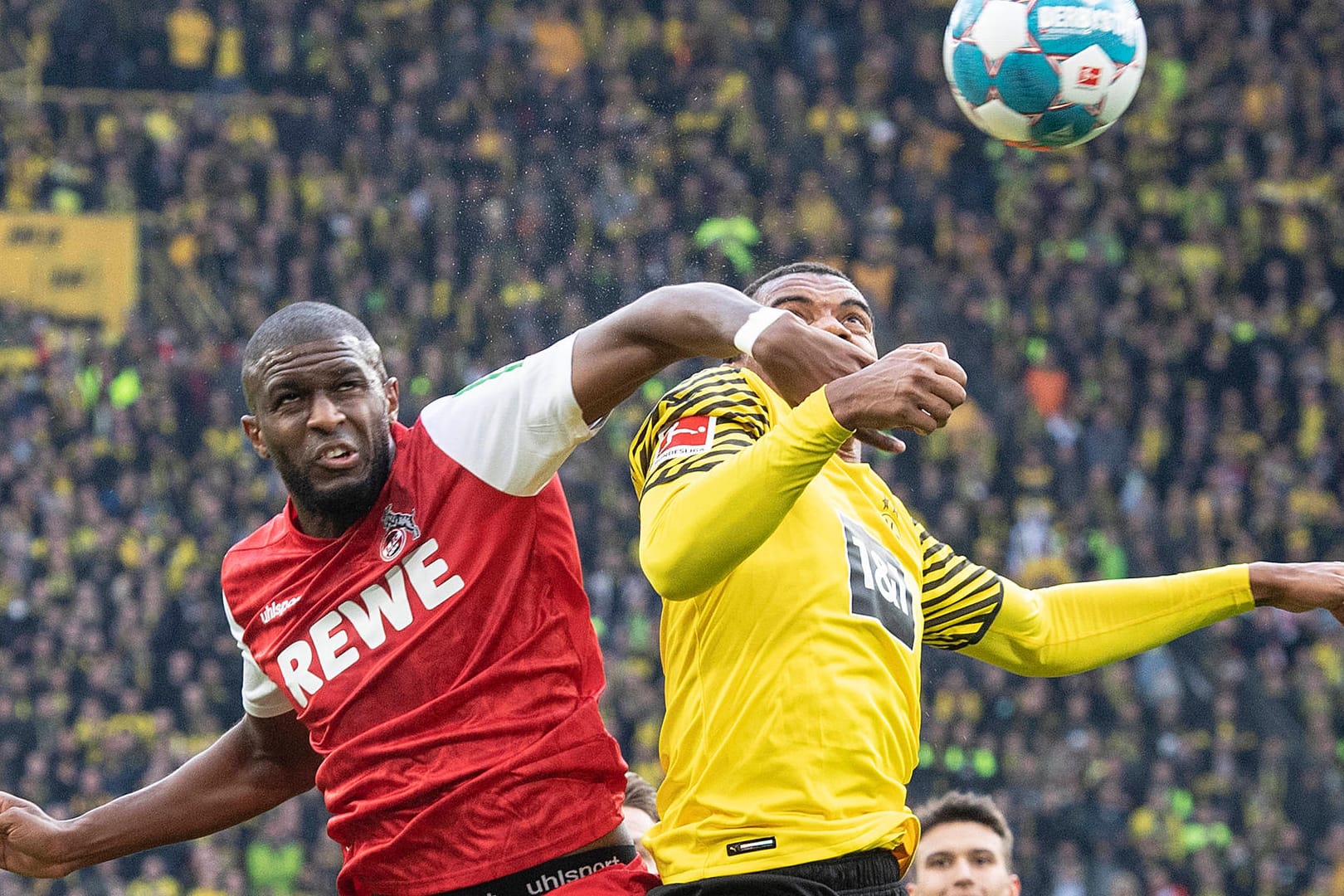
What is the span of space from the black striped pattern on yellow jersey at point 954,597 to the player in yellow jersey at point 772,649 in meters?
0.21

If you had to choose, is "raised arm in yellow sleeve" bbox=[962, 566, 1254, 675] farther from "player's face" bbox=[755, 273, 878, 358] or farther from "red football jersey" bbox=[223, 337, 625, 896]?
"red football jersey" bbox=[223, 337, 625, 896]

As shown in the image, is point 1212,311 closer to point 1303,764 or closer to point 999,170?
point 999,170

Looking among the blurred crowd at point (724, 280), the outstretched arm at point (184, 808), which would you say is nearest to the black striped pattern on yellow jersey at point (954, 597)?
the outstretched arm at point (184, 808)

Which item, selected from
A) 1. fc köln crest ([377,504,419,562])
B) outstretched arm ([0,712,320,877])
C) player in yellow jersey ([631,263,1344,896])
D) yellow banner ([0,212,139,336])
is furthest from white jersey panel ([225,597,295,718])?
yellow banner ([0,212,139,336])

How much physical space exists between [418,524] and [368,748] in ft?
1.56

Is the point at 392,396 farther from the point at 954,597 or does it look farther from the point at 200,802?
the point at 954,597

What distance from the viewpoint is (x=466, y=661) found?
3.85 meters

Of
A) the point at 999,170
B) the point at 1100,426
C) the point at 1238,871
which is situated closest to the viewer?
the point at 1238,871

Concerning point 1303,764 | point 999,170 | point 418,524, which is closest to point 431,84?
point 999,170

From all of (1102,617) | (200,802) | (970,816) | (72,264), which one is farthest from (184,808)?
(72,264)

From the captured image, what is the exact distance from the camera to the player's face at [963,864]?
225 inches

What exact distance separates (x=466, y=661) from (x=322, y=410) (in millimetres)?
607

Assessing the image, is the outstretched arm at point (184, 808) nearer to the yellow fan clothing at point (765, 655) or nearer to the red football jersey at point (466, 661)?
the red football jersey at point (466, 661)

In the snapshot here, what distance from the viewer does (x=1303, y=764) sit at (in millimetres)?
14977
